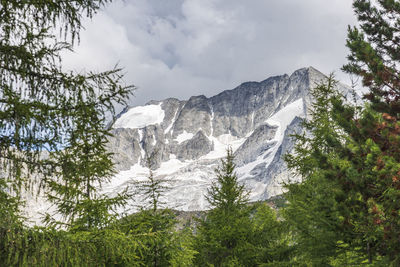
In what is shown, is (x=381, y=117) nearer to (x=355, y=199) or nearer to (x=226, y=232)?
(x=355, y=199)

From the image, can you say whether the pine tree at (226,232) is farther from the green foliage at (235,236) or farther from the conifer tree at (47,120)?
the conifer tree at (47,120)

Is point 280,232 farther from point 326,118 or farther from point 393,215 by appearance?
point 393,215

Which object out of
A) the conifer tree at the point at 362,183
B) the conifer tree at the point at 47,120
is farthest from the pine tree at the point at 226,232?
the conifer tree at the point at 47,120

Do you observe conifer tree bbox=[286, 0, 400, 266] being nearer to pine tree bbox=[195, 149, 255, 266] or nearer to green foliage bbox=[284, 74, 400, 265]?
green foliage bbox=[284, 74, 400, 265]

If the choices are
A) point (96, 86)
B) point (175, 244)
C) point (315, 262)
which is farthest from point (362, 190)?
point (96, 86)

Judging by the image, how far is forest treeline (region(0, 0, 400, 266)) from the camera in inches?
148

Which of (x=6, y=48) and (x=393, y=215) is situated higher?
(x=6, y=48)

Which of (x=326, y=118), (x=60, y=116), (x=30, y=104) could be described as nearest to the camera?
(x=30, y=104)

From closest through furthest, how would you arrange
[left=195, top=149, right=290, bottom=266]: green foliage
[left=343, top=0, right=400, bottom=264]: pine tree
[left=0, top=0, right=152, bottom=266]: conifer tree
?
[left=0, top=0, right=152, bottom=266]: conifer tree → [left=343, top=0, right=400, bottom=264]: pine tree → [left=195, top=149, right=290, bottom=266]: green foliage

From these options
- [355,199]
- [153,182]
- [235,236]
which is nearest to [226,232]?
[235,236]

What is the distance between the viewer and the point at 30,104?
366cm

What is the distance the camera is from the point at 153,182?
10703mm

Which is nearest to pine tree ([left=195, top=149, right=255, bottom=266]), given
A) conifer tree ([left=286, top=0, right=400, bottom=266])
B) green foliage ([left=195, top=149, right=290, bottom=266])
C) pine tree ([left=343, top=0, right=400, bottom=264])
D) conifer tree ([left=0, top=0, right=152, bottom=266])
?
green foliage ([left=195, top=149, right=290, bottom=266])

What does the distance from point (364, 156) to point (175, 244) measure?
5.47 metres
